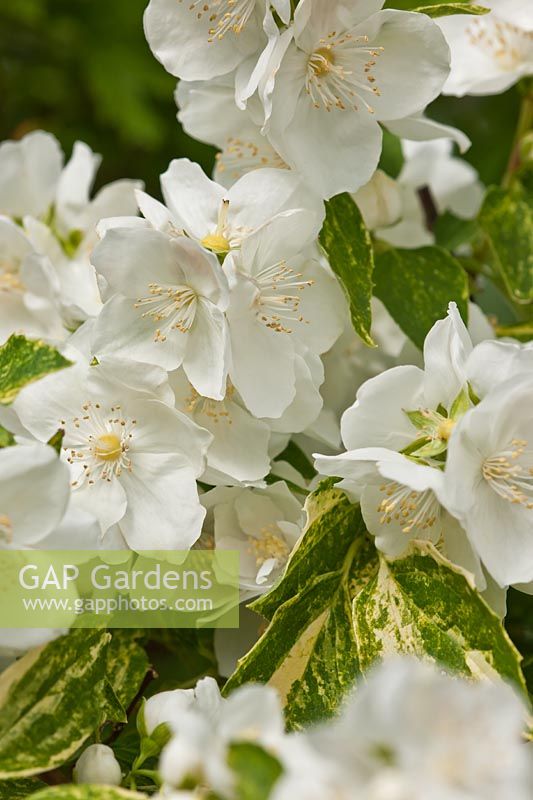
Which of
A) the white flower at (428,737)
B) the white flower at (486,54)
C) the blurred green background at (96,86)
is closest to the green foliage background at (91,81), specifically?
the blurred green background at (96,86)

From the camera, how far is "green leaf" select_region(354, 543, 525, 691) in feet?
2.22

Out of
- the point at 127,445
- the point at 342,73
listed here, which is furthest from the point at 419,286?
the point at 127,445

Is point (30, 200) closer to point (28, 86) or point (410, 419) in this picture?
point (410, 419)

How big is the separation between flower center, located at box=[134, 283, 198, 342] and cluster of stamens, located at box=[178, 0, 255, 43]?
202 mm

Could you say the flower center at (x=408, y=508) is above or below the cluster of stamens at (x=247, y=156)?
below

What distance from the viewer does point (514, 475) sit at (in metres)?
0.73

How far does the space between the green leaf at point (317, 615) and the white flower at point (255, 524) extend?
5 centimetres

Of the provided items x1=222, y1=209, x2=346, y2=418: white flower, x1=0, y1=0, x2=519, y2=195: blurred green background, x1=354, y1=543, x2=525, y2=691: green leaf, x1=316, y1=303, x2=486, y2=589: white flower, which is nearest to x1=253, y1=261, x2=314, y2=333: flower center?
x1=222, y1=209, x2=346, y2=418: white flower

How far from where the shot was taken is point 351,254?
850 millimetres

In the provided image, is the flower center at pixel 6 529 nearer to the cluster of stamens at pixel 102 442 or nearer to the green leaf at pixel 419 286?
the cluster of stamens at pixel 102 442

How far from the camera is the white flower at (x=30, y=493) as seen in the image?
0.63m

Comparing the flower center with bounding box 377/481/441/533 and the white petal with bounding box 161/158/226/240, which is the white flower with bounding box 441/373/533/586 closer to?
the flower center with bounding box 377/481/441/533

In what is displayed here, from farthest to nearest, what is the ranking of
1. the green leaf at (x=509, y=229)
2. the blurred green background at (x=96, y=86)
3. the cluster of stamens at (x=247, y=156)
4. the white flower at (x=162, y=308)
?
1. the blurred green background at (x=96, y=86)
2. the green leaf at (x=509, y=229)
3. the cluster of stamens at (x=247, y=156)
4. the white flower at (x=162, y=308)

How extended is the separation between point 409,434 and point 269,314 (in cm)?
15
